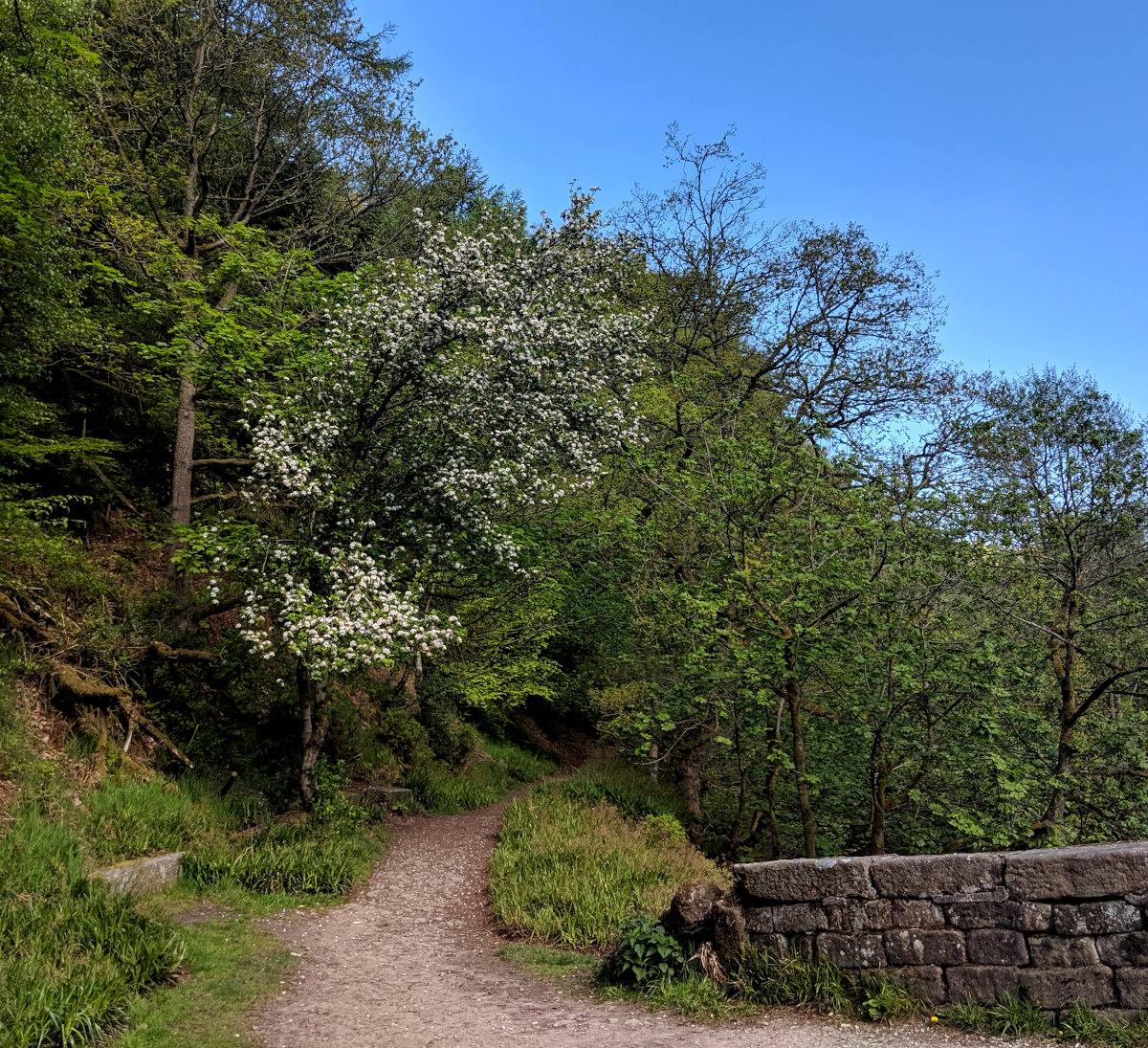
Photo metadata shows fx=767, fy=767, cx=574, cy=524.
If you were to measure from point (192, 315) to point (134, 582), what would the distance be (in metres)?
5.06

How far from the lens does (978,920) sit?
498 centimetres

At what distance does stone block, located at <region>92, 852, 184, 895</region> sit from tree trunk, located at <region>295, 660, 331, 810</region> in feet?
7.17

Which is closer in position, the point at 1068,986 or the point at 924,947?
the point at 1068,986

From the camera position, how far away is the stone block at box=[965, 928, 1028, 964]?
485cm

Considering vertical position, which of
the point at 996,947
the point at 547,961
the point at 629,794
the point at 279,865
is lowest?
the point at 629,794

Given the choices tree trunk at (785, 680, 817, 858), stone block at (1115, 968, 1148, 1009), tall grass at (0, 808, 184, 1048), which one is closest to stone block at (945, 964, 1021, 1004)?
stone block at (1115, 968, 1148, 1009)

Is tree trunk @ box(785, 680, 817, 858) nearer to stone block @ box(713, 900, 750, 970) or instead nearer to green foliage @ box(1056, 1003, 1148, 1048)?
stone block @ box(713, 900, 750, 970)

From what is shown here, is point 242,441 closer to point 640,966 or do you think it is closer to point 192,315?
point 192,315

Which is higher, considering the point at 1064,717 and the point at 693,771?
the point at 1064,717

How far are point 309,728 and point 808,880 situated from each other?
22.9 ft

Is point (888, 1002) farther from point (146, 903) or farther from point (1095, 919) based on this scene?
point (146, 903)

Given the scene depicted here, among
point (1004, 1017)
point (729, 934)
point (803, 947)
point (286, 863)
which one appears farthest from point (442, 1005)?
point (1004, 1017)

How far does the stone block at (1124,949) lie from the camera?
15.0ft

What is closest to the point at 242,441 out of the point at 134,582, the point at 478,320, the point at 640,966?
the point at 134,582
